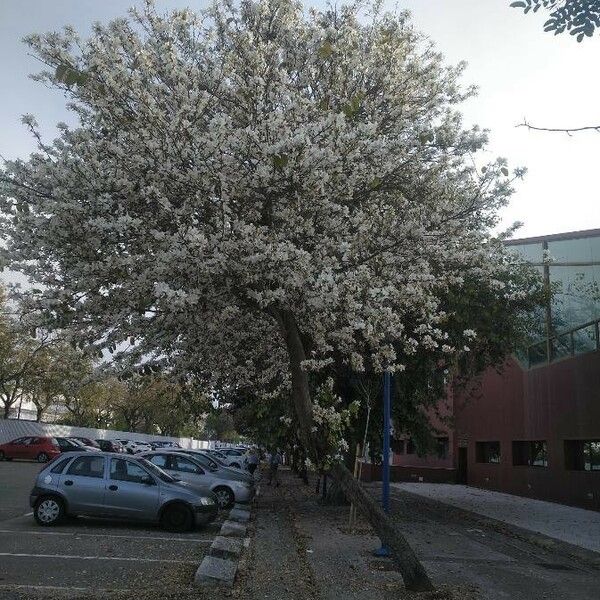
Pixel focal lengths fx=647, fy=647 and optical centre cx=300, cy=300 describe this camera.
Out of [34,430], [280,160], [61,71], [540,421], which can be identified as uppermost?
[61,71]

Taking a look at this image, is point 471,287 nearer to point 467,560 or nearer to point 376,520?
point 467,560

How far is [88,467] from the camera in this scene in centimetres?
1287

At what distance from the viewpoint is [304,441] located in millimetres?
8688

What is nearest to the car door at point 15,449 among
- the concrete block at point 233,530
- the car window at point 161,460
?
the car window at point 161,460

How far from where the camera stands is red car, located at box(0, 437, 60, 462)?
113 feet

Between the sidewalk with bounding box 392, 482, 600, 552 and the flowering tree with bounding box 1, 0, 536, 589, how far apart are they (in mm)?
8019

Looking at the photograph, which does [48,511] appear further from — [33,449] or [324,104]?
[33,449]

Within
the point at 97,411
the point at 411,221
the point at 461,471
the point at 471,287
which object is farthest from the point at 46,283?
the point at 97,411

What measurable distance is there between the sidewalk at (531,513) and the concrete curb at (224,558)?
7.03 metres

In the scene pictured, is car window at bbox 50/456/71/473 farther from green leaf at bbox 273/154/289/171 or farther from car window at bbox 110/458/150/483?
green leaf at bbox 273/154/289/171

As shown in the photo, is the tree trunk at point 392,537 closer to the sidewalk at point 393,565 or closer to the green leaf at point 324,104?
the sidewalk at point 393,565

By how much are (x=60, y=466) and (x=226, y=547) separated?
4348mm

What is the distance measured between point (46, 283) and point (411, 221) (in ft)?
15.6

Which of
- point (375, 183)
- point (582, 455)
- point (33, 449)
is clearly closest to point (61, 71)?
point (375, 183)
